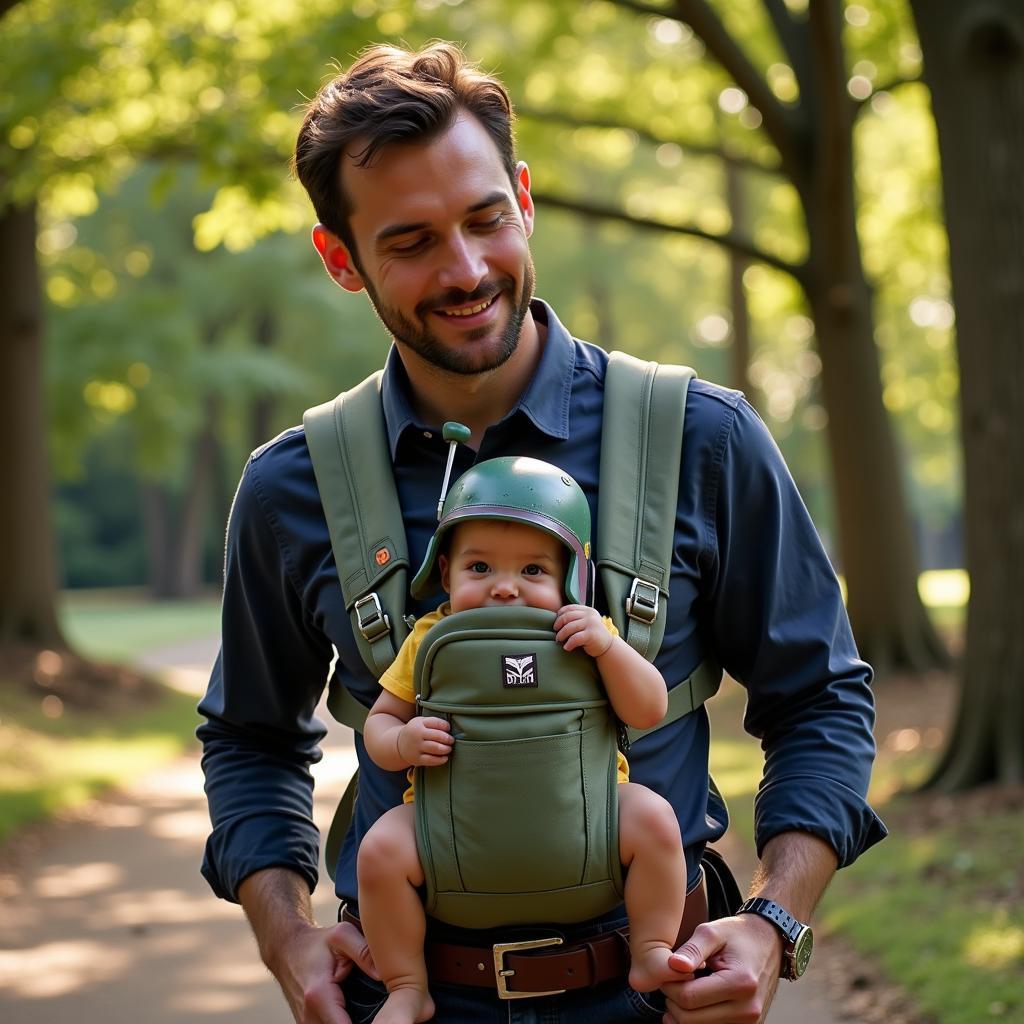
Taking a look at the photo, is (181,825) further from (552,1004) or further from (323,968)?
(552,1004)

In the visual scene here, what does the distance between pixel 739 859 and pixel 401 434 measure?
23.0 ft

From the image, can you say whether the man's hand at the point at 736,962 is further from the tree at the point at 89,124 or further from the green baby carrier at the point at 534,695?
the tree at the point at 89,124

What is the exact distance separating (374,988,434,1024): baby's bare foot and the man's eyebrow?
4.18 ft

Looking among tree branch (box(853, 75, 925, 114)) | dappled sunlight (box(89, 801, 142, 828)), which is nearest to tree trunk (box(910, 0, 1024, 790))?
dappled sunlight (box(89, 801, 142, 828))

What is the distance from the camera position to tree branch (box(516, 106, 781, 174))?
17000 millimetres

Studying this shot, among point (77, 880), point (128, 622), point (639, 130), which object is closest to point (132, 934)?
point (77, 880)

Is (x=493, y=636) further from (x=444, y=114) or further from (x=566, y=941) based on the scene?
(x=444, y=114)

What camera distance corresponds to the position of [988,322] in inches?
357

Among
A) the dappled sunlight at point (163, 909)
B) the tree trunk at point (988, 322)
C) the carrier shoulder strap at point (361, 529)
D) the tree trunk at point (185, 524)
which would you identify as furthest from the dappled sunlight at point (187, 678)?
the tree trunk at point (185, 524)

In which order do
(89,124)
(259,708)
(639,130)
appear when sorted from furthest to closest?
(639,130)
(89,124)
(259,708)

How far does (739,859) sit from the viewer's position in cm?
934

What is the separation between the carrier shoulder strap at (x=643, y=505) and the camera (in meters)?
2.59

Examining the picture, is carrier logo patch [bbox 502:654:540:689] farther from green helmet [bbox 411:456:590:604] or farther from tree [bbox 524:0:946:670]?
tree [bbox 524:0:946:670]

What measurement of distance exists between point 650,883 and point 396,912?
405 millimetres
